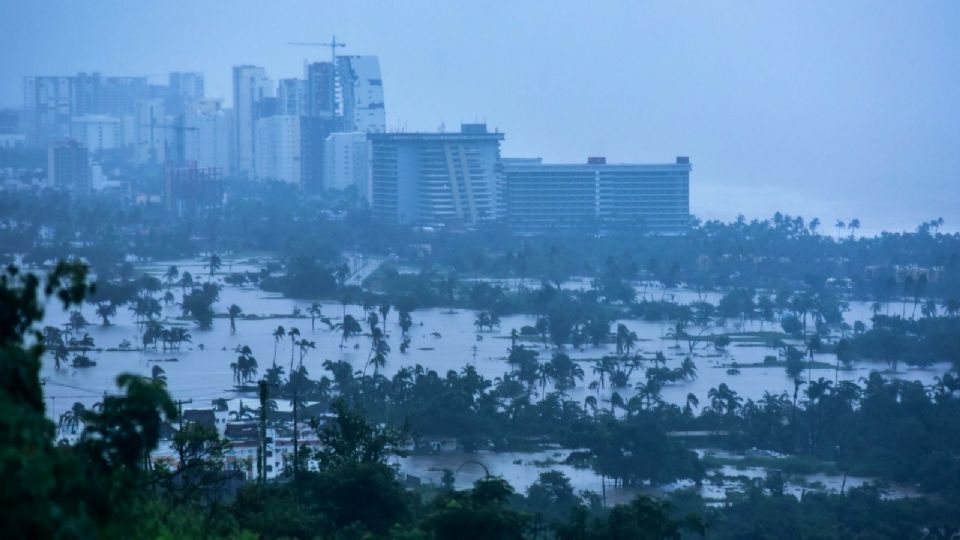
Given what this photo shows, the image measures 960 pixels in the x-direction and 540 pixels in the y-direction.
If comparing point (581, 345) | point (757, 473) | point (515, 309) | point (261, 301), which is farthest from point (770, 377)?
point (261, 301)

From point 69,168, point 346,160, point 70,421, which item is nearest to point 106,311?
point 70,421

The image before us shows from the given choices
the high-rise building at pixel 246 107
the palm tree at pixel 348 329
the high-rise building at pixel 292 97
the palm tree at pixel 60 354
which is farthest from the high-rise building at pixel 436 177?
the palm tree at pixel 60 354

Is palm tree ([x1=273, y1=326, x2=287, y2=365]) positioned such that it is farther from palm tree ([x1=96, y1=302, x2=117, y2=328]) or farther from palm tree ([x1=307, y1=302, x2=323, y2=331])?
palm tree ([x1=96, y1=302, x2=117, y2=328])

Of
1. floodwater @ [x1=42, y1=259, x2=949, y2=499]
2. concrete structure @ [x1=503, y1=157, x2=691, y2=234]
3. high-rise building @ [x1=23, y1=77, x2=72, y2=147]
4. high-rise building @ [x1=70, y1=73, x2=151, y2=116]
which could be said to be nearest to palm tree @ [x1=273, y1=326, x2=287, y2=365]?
floodwater @ [x1=42, y1=259, x2=949, y2=499]

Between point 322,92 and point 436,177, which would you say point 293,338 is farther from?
point 322,92

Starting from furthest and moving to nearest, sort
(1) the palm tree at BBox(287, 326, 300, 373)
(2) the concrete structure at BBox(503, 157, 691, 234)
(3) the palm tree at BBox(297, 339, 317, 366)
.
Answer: (2) the concrete structure at BBox(503, 157, 691, 234) < (1) the palm tree at BBox(287, 326, 300, 373) < (3) the palm tree at BBox(297, 339, 317, 366)
